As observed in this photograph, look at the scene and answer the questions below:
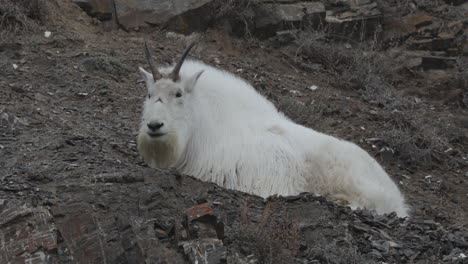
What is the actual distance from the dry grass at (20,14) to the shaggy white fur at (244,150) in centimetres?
444

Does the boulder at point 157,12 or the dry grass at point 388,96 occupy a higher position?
the boulder at point 157,12

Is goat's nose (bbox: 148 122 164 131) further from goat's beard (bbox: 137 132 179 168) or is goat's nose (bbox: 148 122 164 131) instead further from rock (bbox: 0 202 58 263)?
rock (bbox: 0 202 58 263)

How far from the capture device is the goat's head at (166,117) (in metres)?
6.66

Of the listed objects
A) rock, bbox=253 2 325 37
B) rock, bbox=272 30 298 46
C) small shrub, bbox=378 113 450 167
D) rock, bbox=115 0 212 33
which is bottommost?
small shrub, bbox=378 113 450 167

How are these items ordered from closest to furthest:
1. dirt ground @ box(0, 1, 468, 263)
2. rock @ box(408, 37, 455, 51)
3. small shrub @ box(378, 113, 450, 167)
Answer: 1. dirt ground @ box(0, 1, 468, 263)
2. small shrub @ box(378, 113, 450, 167)
3. rock @ box(408, 37, 455, 51)

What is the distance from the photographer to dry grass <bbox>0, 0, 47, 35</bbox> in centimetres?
1074

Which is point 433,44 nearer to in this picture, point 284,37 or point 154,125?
point 284,37

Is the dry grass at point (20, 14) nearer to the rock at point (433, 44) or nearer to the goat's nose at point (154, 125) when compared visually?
the goat's nose at point (154, 125)

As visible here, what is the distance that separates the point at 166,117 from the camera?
21.9 ft

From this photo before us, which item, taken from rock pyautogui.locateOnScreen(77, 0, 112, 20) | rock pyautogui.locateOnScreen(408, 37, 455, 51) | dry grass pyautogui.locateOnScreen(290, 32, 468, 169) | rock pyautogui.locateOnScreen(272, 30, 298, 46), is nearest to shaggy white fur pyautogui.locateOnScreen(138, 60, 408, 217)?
dry grass pyautogui.locateOnScreen(290, 32, 468, 169)

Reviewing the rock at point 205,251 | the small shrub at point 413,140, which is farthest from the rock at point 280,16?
the rock at point 205,251

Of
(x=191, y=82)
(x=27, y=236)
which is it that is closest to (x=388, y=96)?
(x=191, y=82)

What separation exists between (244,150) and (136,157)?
120cm

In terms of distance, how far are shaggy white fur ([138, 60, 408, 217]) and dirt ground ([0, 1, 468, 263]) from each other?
0.54 metres
